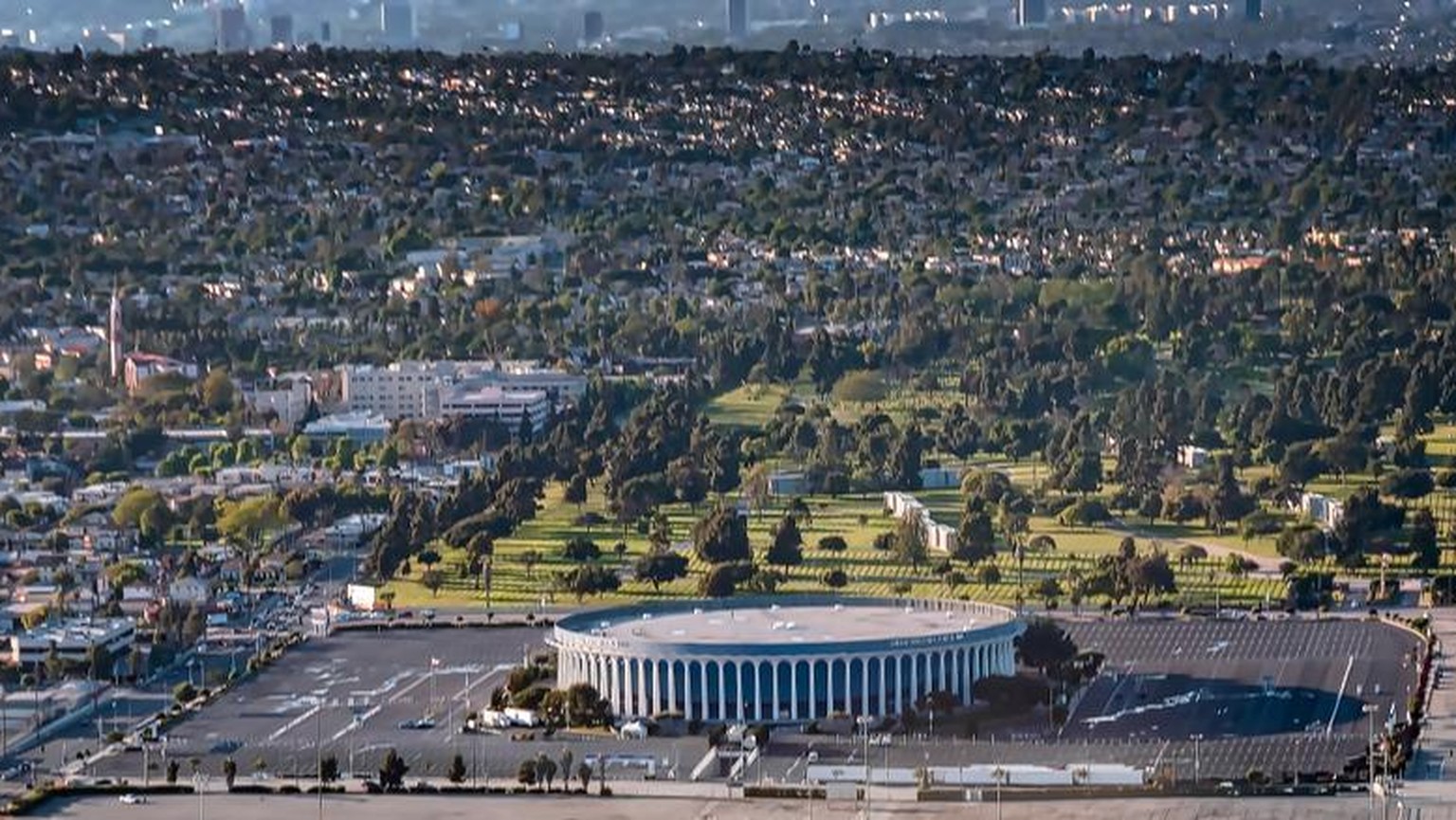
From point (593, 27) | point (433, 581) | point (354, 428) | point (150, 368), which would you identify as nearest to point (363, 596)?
point (433, 581)

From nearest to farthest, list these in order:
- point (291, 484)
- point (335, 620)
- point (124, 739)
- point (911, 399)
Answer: point (124, 739)
point (335, 620)
point (291, 484)
point (911, 399)

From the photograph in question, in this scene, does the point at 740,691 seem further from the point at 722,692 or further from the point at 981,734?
the point at 981,734

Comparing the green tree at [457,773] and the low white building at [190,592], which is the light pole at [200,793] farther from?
the low white building at [190,592]

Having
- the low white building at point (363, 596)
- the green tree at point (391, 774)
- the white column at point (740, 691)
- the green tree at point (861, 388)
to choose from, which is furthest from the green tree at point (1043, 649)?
the green tree at point (861, 388)

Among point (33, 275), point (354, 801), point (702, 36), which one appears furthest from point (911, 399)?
point (702, 36)

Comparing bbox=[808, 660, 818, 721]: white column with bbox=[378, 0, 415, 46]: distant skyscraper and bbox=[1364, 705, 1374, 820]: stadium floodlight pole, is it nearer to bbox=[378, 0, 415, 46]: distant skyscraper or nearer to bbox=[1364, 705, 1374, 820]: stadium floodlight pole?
bbox=[1364, 705, 1374, 820]: stadium floodlight pole

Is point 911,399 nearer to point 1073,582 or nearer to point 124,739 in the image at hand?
point 1073,582
